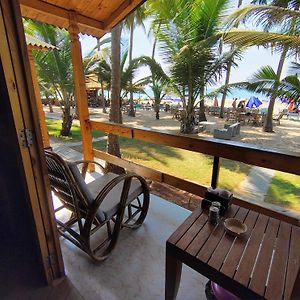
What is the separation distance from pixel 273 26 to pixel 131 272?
236 inches

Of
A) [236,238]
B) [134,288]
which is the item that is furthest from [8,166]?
[236,238]

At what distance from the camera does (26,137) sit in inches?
42.8

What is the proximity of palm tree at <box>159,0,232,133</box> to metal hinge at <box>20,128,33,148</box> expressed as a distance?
519 centimetres

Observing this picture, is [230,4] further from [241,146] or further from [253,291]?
[253,291]

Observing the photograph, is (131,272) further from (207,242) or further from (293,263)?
(293,263)

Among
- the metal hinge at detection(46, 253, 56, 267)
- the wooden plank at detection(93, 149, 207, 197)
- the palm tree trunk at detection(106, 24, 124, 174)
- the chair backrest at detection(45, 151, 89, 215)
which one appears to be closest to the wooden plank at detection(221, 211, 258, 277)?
the wooden plank at detection(93, 149, 207, 197)

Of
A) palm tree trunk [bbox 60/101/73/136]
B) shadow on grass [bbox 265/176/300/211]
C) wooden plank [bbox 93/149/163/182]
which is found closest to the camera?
wooden plank [bbox 93/149/163/182]

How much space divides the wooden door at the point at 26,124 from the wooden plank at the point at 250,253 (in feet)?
3.61

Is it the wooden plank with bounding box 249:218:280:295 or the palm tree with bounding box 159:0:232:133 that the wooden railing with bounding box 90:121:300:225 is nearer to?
the wooden plank with bounding box 249:218:280:295

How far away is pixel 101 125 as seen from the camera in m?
2.87

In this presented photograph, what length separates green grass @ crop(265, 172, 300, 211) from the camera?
3650mm

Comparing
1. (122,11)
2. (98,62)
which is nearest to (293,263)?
(122,11)

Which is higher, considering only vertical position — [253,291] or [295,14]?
[295,14]

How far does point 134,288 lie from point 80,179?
2.74 feet
